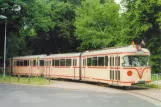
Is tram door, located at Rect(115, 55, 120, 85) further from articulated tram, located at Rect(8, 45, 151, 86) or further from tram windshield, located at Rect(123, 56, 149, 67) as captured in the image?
tram windshield, located at Rect(123, 56, 149, 67)

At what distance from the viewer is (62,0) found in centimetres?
6800

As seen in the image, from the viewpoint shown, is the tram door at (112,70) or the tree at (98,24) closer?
the tram door at (112,70)

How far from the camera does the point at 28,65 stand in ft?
158

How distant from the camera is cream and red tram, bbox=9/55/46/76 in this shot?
45.2 m

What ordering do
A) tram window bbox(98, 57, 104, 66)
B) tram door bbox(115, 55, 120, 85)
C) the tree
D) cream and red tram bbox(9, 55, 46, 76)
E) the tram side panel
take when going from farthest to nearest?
1. the tree
2. cream and red tram bbox(9, 55, 46, 76)
3. the tram side panel
4. tram window bbox(98, 57, 104, 66)
5. tram door bbox(115, 55, 120, 85)

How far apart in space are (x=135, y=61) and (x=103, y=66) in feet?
12.1

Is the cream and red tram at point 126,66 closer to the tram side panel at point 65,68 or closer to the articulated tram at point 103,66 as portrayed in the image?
the articulated tram at point 103,66

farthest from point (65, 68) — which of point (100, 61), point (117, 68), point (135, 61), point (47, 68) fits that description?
point (135, 61)

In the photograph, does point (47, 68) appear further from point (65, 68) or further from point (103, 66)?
point (103, 66)

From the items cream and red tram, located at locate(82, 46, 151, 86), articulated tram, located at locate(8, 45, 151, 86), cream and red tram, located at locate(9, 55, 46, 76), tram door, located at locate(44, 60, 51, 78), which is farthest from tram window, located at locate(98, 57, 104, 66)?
cream and red tram, located at locate(9, 55, 46, 76)

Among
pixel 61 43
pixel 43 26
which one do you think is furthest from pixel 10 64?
pixel 61 43

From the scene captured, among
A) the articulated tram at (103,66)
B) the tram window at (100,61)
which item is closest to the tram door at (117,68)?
the articulated tram at (103,66)

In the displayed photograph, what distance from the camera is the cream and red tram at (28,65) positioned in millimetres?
45219

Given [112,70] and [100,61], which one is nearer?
[112,70]
